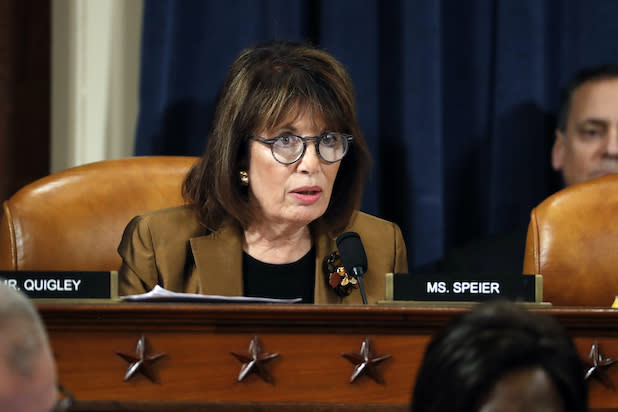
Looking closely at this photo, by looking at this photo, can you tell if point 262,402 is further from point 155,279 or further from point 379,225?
point 379,225

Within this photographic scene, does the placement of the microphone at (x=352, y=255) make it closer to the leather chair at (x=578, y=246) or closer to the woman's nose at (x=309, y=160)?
the woman's nose at (x=309, y=160)

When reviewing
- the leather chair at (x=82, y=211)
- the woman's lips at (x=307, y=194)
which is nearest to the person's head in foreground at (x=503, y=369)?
the woman's lips at (x=307, y=194)

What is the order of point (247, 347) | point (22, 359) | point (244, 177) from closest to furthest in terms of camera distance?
point (22, 359), point (247, 347), point (244, 177)

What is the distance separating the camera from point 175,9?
250cm

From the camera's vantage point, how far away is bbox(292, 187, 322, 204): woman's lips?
1.84 m

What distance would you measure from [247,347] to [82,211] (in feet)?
2.93

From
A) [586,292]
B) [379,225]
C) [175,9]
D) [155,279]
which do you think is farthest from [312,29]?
[586,292]

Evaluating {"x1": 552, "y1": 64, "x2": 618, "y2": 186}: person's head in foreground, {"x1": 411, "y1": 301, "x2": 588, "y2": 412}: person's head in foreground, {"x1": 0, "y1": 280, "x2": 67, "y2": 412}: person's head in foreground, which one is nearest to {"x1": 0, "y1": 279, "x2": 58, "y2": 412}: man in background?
{"x1": 0, "y1": 280, "x2": 67, "y2": 412}: person's head in foreground

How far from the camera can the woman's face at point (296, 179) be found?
1841 mm

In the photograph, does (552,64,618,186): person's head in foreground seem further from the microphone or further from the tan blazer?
the microphone

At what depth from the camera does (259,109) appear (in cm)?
186

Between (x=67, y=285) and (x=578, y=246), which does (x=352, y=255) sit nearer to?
(x=67, y=285)

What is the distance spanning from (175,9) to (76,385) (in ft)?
5.14

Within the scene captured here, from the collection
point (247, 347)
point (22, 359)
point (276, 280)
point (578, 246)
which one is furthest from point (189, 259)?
point (22, 359)
